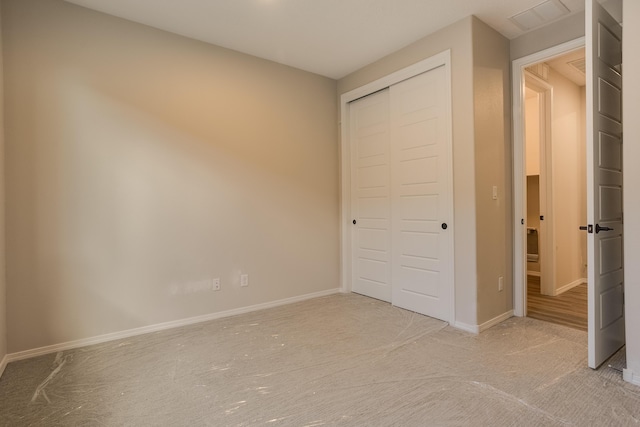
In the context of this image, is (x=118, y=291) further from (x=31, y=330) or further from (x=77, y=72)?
(x=77, y=72)

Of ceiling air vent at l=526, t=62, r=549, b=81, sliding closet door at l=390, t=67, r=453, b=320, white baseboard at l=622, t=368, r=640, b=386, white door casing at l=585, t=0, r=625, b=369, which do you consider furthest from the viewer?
ceiling air vent at l=526, t=62, r=549, b=81

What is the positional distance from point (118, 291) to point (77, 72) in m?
1.79

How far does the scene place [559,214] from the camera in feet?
13.4

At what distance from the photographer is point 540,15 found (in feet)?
9.27

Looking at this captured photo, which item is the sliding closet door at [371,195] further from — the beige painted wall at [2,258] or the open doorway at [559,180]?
the beige painted wall at [2,258]

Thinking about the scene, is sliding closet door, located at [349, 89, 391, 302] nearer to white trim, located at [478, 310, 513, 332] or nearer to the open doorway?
white trim, located at [478, 310, 513, 332]

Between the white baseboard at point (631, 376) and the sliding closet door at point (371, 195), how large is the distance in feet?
6.66

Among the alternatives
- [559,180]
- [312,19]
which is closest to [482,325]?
[559,180]

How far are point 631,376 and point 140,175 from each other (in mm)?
3758

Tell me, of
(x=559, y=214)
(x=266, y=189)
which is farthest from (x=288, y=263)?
(x=559, y=214)

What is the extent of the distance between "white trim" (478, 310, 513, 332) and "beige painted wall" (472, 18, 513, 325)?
0.03m

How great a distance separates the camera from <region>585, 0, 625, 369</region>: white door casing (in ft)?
6.84

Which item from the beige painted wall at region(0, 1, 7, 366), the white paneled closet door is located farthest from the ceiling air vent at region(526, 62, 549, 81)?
the beige painted wall at region(0, 1, 7, 366)

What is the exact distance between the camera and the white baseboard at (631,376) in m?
1.95
